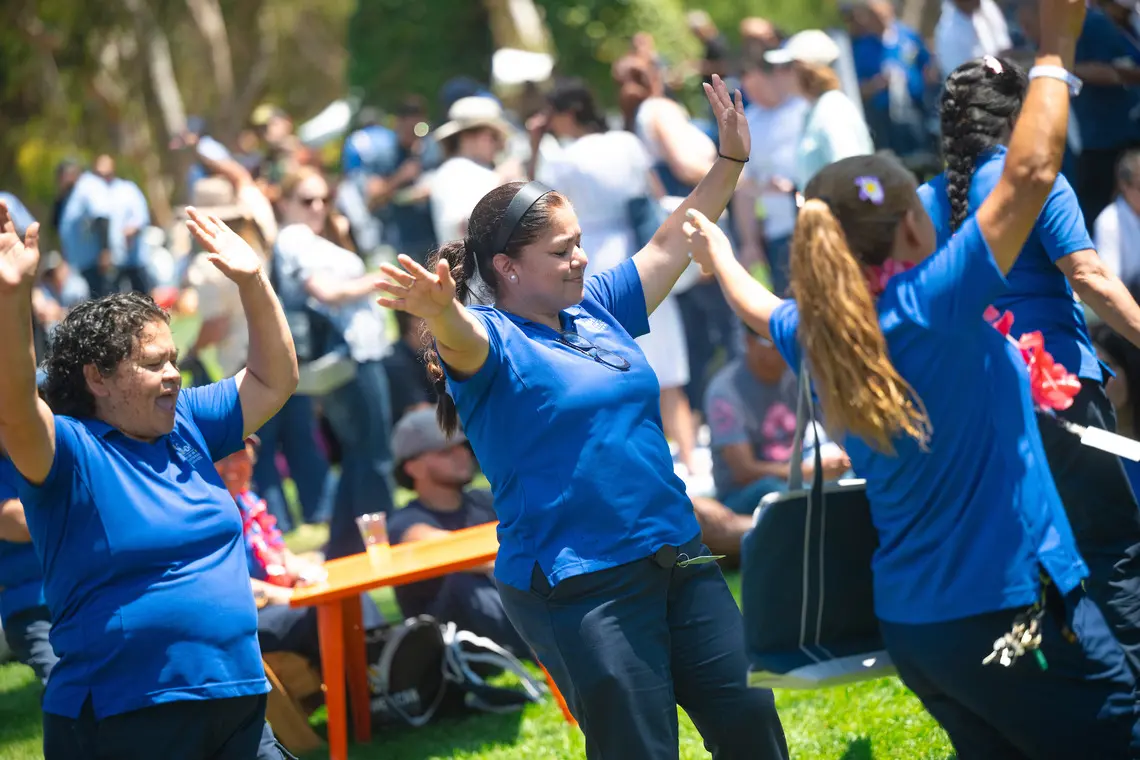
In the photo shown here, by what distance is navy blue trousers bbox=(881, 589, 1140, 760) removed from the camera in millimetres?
2848

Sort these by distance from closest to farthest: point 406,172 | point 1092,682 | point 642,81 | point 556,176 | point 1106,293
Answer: point 1092,682, point 1106,293, point 556,176, point 642,81, point 406,172

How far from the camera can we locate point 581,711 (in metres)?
3.28

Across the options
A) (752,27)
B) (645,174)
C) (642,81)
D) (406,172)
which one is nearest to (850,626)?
(645,174)

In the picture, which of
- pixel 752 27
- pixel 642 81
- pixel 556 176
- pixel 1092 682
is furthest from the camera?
pixel 752 27

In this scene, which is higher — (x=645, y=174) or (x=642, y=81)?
(x=642, y=81)

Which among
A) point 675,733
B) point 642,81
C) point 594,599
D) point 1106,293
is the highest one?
point 642,81

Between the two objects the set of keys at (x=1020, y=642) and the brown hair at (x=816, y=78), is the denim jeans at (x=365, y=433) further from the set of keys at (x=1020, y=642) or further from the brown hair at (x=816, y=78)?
the set of keys at (x=1020, y=642)

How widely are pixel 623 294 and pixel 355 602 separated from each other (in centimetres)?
239

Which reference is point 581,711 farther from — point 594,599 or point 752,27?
point 752,27

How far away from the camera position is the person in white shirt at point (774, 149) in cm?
853

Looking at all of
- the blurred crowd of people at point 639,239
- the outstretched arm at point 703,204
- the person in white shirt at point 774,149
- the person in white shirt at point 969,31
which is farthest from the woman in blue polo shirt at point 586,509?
the person in white shirt at point 969,31

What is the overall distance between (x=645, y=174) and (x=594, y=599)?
4.90m

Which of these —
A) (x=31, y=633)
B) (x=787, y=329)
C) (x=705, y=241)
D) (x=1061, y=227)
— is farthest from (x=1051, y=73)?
(x=31, y=633)

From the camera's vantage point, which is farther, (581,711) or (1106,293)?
(1106,293)
